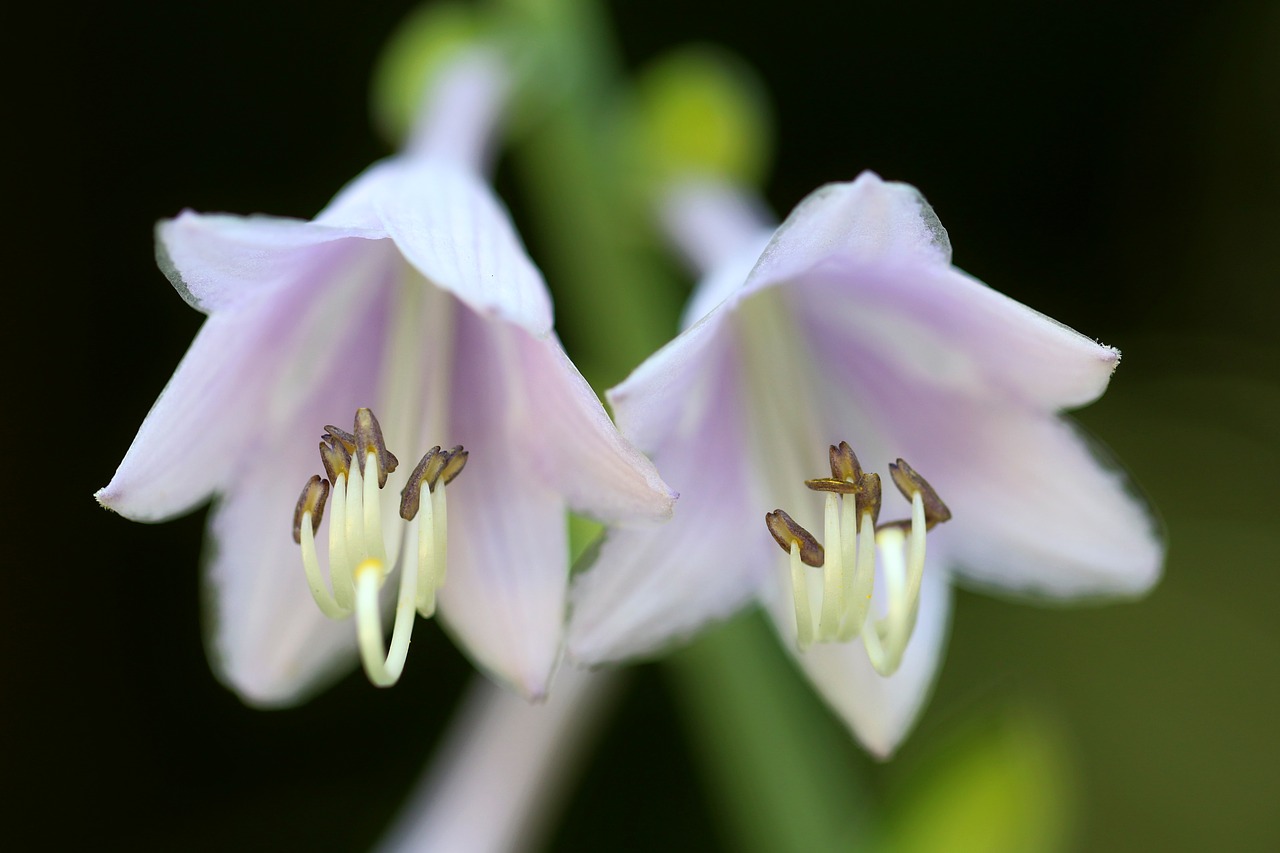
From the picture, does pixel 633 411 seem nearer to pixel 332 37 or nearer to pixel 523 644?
pixel 523 644

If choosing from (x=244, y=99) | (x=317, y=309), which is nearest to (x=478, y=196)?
(x=317, y=309)

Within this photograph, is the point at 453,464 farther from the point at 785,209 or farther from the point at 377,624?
the point at 785,209

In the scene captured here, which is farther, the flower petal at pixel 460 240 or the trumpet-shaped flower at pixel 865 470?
the trumpet-shaped flower at pixel 865 470

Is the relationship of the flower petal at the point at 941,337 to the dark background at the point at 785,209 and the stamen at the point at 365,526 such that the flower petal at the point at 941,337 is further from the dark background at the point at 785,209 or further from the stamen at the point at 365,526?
the dark background at the point at 785,209

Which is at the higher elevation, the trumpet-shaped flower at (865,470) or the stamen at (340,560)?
the trumpet-shaped flower at (865,470)

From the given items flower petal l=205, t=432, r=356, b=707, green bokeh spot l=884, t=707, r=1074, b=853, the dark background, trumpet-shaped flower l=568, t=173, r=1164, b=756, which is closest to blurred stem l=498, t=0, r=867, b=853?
green bokeh spot l=884, t=707, r=1074, b=853

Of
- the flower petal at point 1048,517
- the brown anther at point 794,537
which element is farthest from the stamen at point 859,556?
the flower petal at point 1048,517

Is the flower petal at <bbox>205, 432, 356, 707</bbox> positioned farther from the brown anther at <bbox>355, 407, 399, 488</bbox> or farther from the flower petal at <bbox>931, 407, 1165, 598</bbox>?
the flower petal at <bbox>931, 407, 1165, 598</bbox>
